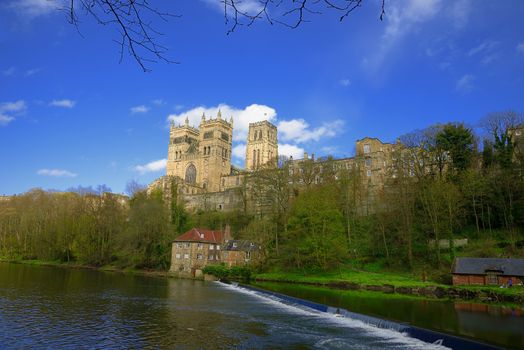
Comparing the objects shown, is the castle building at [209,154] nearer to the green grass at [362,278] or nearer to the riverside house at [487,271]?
the green grass at [362,278]

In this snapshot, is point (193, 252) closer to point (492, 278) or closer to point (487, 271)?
point (487, 271)

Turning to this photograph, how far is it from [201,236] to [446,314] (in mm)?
41074

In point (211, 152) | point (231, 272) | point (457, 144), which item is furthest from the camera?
point (211, 152)

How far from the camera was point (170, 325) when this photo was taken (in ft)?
68.7

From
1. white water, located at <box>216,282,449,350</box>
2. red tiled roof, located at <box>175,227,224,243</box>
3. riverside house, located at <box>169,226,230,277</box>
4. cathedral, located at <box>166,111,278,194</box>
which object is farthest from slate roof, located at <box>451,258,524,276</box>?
cathedral, located at <box>166,111,278,194</box>

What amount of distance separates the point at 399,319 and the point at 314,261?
995 inches

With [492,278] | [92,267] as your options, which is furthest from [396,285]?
[92,267]

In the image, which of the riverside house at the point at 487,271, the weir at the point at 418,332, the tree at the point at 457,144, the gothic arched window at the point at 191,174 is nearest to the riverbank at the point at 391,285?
the riverside house at the point at 487,271

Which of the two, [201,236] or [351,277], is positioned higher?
[201,236]

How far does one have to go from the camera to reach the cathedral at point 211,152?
107413 mm

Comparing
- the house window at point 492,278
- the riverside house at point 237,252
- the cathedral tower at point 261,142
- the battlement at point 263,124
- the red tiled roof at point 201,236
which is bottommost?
the house window at point 492,278

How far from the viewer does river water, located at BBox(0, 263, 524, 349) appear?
1739 centimetres

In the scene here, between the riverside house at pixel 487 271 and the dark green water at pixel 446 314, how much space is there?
24.8 feet

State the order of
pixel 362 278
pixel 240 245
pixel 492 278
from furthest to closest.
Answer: pixel 240 245
pixel 362 278
pixel 492 278
